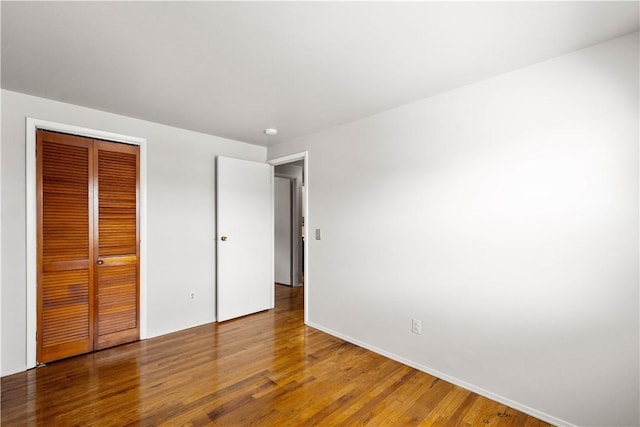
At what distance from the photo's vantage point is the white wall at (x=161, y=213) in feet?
8.14

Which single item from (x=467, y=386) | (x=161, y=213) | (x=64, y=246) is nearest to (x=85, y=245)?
(x=64, y=246)

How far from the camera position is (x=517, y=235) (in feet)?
6.85

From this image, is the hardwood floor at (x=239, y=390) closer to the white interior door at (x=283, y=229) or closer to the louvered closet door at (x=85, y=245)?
the louvered closet door at (x=85, y=245)

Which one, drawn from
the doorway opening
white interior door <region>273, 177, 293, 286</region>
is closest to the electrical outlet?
the doorway opening

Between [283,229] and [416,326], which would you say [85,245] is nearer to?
[416,326]

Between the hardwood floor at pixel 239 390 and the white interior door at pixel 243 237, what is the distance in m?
0.82

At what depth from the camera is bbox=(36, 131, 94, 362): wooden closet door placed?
2635 mm

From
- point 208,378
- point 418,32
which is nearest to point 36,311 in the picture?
point 208,378

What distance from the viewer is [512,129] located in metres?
2.10

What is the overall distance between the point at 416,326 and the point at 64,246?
3.26 meters

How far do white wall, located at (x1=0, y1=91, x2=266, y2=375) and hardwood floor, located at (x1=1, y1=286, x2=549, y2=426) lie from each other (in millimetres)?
444

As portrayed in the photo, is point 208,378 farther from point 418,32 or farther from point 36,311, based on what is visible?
point 418,32

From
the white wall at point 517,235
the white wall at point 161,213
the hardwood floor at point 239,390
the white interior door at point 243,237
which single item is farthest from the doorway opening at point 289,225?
the white wall at point 517,235

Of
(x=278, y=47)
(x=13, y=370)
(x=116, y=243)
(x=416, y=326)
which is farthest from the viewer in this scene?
(x=116, y=243)
